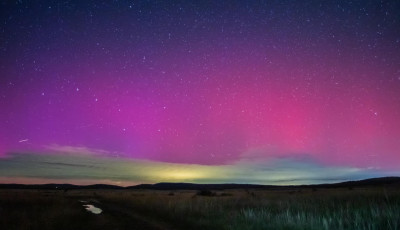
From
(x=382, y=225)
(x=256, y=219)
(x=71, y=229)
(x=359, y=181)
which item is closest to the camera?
(x=382, y=225)

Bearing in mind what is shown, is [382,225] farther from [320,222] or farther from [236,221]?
[236,221]

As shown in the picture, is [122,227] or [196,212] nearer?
[122,227]

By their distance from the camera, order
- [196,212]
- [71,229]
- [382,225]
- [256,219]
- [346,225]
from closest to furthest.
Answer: [382,225]
[346,225]
[71,229]
[256,219]
[196,212]

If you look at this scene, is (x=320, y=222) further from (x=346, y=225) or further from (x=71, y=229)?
(x=71, y=229)

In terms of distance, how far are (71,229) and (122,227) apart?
1714mm

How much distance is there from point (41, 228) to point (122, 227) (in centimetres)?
293

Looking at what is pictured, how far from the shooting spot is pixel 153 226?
13367 mm

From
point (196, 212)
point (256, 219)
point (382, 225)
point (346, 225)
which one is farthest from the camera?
point (196, 212)

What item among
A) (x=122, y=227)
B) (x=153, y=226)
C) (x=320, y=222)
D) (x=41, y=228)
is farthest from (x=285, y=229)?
(x=41, y=228)

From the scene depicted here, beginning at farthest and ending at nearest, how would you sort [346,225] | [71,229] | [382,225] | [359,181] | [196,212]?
[359,181] → [196,212] → [71,229] → [346,225] → [382,225]

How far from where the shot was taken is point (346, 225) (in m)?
10.8

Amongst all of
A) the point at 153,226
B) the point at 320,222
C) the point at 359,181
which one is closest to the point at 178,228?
the point at 153,226

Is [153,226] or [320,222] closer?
[320,222]

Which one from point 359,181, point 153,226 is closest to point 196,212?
point 153,226
